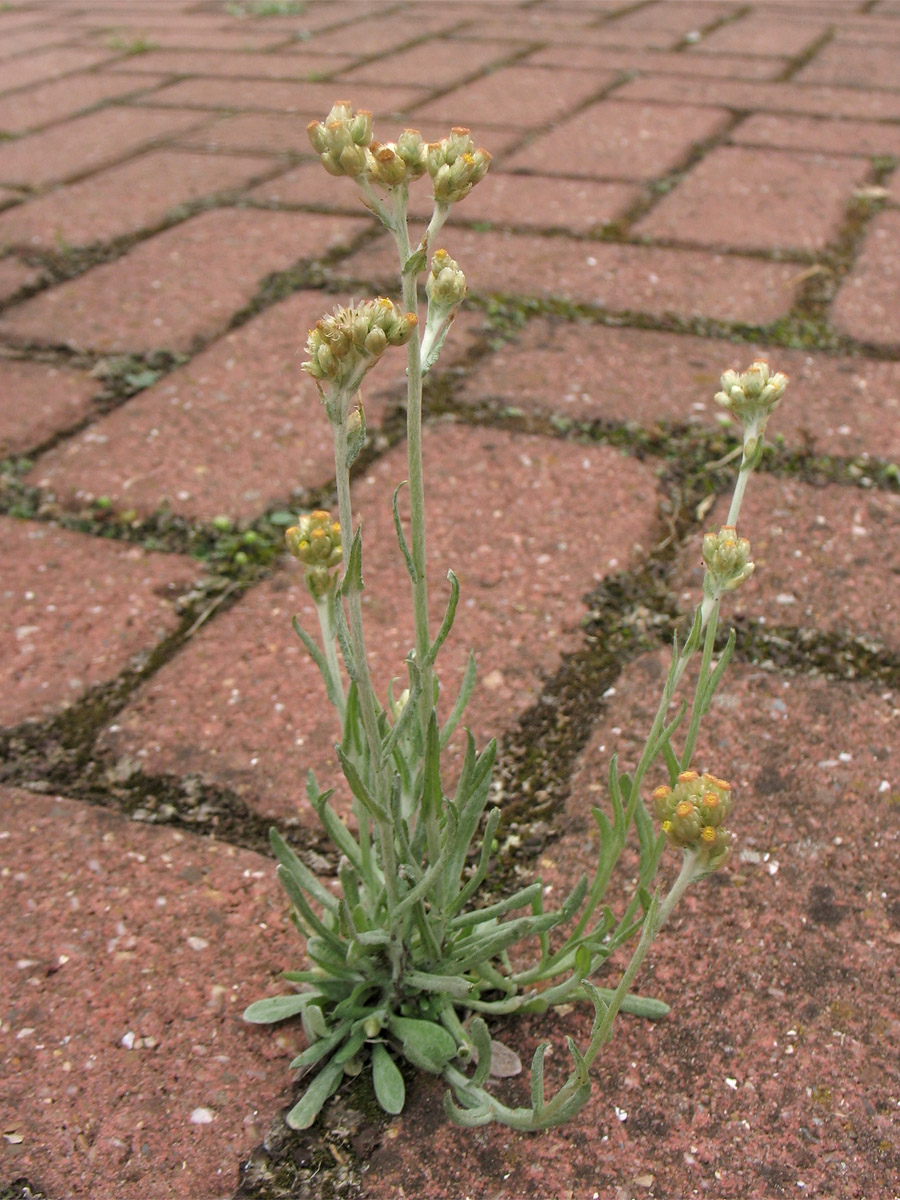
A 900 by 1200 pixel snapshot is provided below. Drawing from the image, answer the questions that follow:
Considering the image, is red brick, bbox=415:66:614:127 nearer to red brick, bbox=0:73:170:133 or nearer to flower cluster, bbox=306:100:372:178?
red brick, bbox=0:73:170:133

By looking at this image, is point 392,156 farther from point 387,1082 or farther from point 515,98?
point 515,98

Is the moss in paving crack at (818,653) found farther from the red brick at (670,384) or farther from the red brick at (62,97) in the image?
the red brick at (62,97)

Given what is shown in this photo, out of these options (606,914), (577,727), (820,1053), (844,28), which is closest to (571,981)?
(606,914)

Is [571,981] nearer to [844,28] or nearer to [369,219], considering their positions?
[369,219]

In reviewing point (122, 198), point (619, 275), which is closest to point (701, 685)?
point (619, 275)

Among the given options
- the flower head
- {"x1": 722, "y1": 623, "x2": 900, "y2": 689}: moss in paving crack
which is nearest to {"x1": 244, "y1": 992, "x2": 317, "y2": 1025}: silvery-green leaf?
the flower head

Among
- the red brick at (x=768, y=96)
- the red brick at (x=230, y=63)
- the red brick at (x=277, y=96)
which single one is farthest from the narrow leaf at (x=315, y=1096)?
the red brick at (x=230, y=63)
